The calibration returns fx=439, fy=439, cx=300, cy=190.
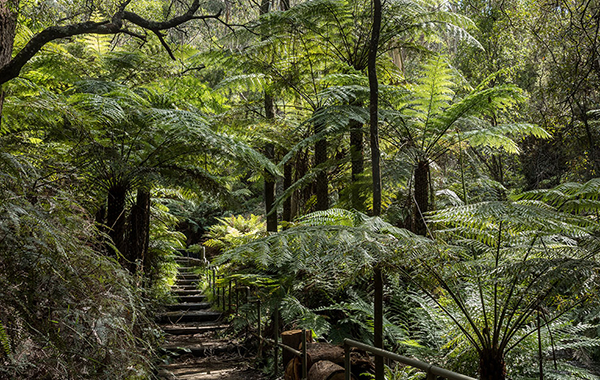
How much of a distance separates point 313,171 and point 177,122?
5.13 feet

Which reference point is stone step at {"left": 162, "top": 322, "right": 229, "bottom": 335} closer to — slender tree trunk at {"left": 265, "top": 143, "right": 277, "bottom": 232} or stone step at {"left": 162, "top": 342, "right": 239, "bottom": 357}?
stone step at {"left": 162, "top": 342, "right": 239, "bottom": 357}

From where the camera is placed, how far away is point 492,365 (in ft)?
7.97

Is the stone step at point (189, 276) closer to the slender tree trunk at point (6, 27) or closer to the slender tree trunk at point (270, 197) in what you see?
the slender tree trunk at point (270, 197)

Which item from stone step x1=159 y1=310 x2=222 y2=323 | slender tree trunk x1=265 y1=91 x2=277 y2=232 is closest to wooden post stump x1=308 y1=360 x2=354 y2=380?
slender tree trunk x1=265 y1=91 x2=277 y2=232

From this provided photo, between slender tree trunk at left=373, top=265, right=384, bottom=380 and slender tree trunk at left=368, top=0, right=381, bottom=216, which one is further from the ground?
slender tree trunk at left=368, top=0, right=381, bottom=216

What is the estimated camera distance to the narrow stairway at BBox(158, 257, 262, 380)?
512 cm

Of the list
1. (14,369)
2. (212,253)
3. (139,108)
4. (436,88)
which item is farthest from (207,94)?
(212,253)

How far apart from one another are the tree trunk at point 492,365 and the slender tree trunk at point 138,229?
11.0 ft

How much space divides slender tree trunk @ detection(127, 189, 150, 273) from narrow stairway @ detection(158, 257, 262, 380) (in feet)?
2.85

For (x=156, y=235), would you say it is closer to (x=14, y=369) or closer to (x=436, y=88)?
(x=436, y=88)

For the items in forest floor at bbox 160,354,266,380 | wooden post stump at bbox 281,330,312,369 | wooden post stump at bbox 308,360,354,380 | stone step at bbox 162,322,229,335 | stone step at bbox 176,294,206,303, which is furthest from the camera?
stone step at bbox 176,294,206,303

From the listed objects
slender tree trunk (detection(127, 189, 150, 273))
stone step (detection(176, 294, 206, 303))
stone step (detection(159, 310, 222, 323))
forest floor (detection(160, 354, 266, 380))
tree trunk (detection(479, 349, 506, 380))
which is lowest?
forest floor (detection(160, 354, 266, 380))

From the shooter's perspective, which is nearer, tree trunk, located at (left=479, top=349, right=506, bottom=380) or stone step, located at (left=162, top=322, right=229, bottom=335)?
tree trunk, located at (left=479, top=349, right=506, bottom=380)

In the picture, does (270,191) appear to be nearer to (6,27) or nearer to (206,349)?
(206,349)
